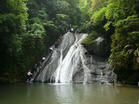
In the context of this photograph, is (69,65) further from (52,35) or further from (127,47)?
(52,35)

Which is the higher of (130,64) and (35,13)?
(35,13)

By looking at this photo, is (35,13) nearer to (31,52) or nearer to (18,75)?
(31,52)

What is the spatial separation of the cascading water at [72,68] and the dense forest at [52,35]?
4.71 feet

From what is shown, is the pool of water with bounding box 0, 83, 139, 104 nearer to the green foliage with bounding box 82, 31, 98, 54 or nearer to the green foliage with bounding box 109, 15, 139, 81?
the green foliage with bounding box 109, 15, 139, 81

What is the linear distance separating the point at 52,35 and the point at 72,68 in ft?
27.8

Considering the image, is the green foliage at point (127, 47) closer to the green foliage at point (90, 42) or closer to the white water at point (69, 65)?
the white water at point (69, 65)

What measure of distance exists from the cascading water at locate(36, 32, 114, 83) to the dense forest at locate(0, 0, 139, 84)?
1.43 m

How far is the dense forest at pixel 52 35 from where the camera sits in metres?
13.5

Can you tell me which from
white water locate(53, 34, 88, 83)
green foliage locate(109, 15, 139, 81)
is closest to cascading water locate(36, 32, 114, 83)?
white water locate(53, 34, 88, 83)

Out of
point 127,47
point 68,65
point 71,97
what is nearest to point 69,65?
point 68,65

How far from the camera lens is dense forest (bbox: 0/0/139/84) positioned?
44.2 ft

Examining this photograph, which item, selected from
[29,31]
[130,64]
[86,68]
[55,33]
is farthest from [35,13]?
[130,64]

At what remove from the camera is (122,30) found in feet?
46.7

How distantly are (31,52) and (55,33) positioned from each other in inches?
248
